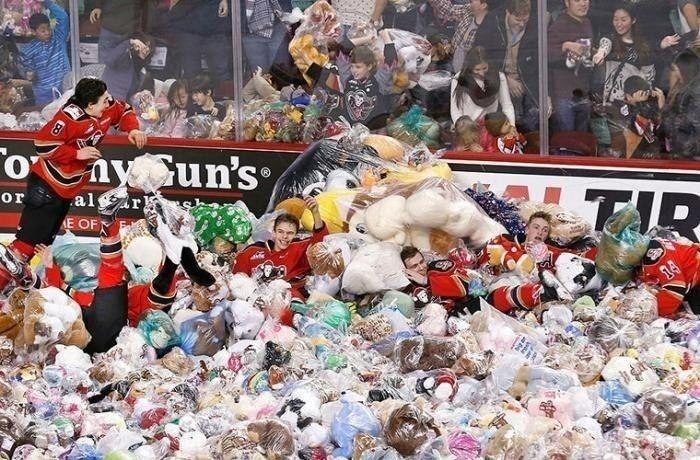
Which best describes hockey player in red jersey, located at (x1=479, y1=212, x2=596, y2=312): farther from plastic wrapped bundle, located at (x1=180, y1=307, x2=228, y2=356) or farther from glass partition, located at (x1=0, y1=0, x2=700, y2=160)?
plastic wrapped bundle, located at (x1=180, y1=307, x2=228, y2=356)

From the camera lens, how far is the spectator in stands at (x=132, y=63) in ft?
32.9

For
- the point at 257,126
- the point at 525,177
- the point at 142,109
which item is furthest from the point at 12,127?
the point at 525,177

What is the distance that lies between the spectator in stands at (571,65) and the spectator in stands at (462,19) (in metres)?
0.40

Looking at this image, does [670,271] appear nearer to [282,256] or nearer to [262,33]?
[282,256]

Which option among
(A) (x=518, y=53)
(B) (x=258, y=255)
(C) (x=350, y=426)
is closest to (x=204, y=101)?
(B) (x=258, y=255)

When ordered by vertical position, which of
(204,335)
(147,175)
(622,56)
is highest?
(622,56)

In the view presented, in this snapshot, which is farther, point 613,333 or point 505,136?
point 505,136

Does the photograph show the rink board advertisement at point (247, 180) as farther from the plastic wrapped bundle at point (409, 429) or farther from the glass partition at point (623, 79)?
the plastic wrapped bundle at point (409, 429)

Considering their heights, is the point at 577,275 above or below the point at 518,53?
below

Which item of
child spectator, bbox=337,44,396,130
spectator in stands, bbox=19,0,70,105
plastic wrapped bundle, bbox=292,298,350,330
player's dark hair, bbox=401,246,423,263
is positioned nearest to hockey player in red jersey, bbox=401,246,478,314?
player's dark hair, bbox=401,246,423,263

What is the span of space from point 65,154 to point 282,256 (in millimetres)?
1189

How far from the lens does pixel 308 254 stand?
8867 mm

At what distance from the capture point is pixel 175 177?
997cm

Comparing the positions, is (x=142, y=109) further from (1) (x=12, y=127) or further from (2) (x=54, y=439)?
(2) (x=54, y=439)
